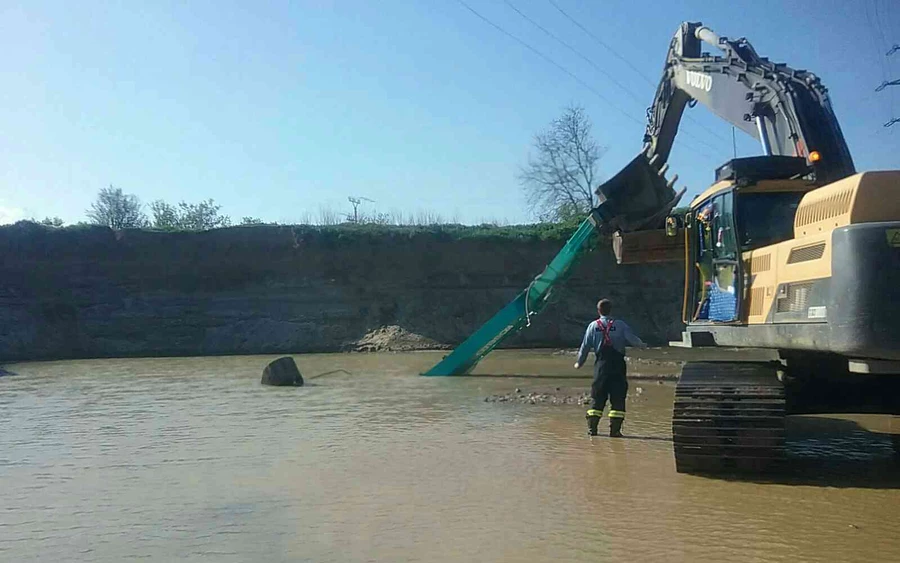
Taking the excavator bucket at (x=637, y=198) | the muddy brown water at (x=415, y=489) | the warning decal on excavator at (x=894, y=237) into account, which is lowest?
the muddy brown water at (x=415, y=489)

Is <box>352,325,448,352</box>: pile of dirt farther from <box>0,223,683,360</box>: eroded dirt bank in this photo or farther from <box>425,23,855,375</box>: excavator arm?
<box>425,23,855,375</box>: excavator arm

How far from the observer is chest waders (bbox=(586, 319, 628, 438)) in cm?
1004

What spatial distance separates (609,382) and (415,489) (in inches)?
135

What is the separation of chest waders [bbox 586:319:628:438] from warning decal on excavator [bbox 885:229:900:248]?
14.5 ft

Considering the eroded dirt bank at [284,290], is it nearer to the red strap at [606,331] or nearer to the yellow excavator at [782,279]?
the red strap at [606,331]

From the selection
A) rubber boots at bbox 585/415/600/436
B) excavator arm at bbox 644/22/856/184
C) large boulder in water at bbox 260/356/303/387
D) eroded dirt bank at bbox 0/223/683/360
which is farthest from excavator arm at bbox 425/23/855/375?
eroded dirt bank at bbox 0/223/683/360

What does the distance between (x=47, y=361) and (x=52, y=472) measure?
69.7 ft

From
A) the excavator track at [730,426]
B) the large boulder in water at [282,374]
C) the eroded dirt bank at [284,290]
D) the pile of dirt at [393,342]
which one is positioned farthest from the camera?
the eroded dirt bank at [284,290]

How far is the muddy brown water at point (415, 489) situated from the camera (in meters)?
5.84

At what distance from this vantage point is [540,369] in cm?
2019

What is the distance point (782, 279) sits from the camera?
7.20m

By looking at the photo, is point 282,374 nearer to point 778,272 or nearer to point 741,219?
point 741,219

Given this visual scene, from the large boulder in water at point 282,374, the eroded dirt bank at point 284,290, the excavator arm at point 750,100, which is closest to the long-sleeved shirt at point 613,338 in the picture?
the excavator arm at point 750,100

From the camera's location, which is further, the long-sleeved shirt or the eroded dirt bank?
the eroded dirt bank
